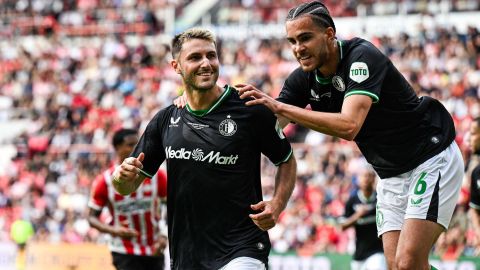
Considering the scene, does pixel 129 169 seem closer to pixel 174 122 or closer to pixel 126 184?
pixel 126 184

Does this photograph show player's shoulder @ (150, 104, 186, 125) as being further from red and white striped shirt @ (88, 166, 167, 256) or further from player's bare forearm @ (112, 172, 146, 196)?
red and white striped shirt @ (88, 166, 167, 256)

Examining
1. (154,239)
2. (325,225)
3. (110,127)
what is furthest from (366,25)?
(154,239)

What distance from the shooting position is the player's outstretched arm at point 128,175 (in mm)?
6645

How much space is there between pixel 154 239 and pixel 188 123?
360 centimetres

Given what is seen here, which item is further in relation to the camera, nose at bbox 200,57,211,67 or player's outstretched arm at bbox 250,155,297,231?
nose at bbox 200,57,211,67

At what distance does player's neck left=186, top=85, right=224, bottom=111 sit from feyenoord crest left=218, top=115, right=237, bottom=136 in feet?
0.61

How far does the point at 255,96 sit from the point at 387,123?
1285mm

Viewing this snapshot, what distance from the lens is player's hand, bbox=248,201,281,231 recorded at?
249 inches

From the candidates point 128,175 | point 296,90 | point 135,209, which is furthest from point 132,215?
point 128,175

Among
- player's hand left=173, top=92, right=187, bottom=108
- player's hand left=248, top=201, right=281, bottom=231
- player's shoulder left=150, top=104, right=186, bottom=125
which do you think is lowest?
player's hand left=248, top=201, right=281, bottom=231

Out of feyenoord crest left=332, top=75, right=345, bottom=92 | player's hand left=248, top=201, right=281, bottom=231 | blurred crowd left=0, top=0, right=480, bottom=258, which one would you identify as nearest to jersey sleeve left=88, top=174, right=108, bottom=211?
feyenoord crest left=332, top=75, right=345, bottom=92

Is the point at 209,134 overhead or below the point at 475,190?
overhead

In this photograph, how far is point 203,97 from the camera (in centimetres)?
684

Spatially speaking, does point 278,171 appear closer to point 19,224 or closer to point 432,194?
point 432,194
